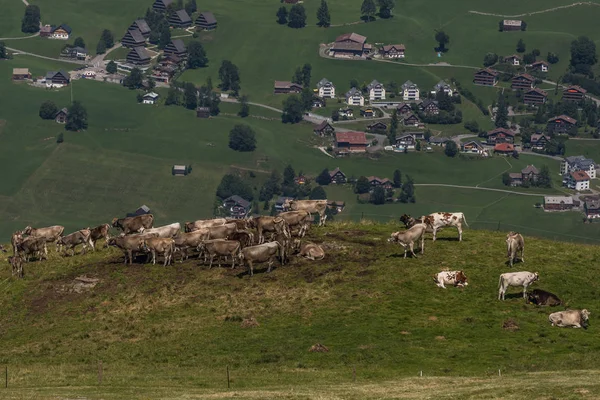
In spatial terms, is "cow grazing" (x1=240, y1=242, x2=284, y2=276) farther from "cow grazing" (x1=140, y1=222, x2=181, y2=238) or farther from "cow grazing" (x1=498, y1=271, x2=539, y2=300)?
"cow grazing" (x1=498, y1=271, x2=539, y2=300)

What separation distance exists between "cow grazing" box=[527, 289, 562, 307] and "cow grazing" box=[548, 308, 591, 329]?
1950 millimetres

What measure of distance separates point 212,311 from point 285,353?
6753mm

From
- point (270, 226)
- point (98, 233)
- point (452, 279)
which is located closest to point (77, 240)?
point (98, 233)

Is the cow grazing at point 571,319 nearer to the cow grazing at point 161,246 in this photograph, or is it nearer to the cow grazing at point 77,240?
the cow grazing at point 161,246

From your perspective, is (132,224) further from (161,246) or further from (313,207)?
(313,207)

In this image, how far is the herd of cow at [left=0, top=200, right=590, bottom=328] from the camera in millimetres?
65438

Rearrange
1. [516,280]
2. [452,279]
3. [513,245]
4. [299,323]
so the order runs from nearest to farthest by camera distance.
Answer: [299,323] < [516,280] < [452,279] < [513,245]

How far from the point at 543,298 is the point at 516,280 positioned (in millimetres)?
1625

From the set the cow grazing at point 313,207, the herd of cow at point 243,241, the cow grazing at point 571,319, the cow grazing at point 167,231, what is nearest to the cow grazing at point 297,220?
the herd of cow at point 243,241

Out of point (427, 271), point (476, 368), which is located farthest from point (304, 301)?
point (476, 368)

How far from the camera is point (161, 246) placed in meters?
68.1

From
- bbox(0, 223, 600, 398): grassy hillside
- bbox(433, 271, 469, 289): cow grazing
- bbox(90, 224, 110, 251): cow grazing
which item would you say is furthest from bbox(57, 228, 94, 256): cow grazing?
bbox(433, 271, 469, 289): cow grazing

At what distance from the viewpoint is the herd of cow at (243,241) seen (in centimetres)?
6544

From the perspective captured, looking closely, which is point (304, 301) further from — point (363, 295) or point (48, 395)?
point (48, 395)
